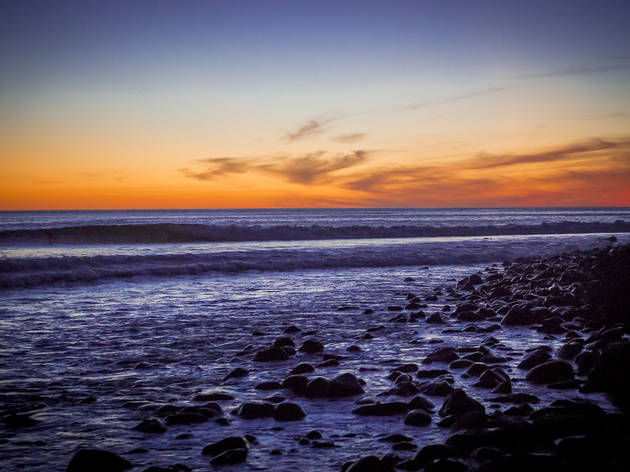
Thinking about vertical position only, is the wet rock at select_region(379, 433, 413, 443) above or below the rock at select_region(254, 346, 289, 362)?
above

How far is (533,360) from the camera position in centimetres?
481

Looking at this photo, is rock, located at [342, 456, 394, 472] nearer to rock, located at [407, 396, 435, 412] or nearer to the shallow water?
the shallow water

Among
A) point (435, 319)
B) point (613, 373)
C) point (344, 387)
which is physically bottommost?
point (435, 319)

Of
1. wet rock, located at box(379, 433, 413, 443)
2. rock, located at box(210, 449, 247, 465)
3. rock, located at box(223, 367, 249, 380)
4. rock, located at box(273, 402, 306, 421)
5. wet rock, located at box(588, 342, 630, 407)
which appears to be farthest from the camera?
rock, located at box(223, 367, 249, 380)

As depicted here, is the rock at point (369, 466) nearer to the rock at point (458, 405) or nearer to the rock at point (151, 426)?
the rock at point (458, 405)

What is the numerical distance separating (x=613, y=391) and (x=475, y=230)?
3393cm

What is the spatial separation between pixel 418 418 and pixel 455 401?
Result: 0.33 meters

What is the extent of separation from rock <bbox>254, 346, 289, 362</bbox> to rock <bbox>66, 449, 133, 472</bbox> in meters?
2.52

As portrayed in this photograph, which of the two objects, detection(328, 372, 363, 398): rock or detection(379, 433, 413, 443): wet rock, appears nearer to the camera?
detection(379, 433, 413, 443): wet rock

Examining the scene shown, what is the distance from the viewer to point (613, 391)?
395 centimetres

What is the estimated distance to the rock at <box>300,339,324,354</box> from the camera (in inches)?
223

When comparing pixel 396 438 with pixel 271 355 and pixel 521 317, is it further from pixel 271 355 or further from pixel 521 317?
pixel 521 317

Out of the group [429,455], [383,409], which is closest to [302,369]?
[383,409]

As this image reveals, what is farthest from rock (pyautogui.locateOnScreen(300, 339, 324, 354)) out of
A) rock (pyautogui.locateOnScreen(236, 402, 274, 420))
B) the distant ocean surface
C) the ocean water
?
the distant ocean surface
